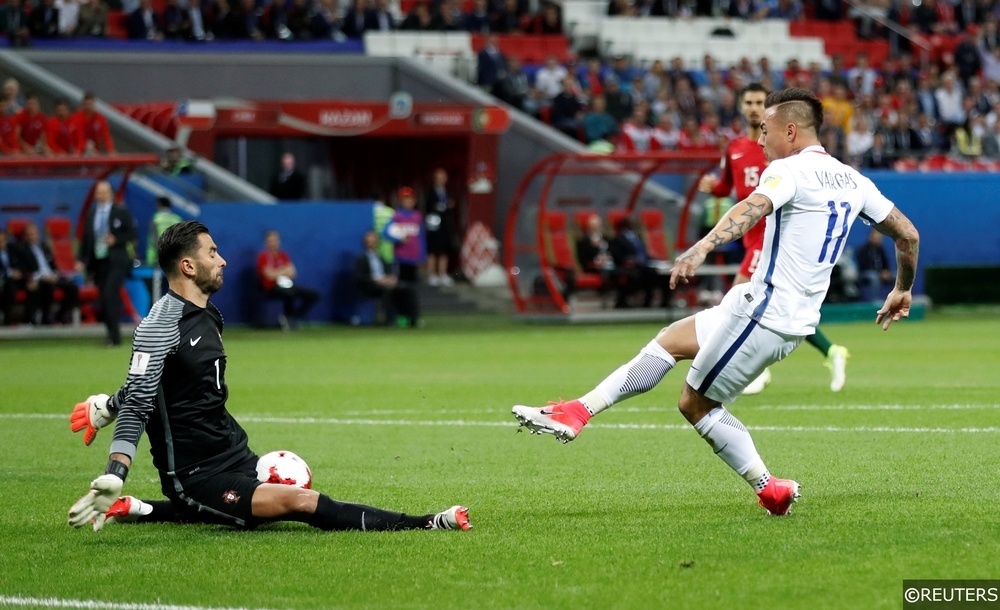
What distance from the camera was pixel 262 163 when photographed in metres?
31.6

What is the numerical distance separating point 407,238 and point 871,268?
869 centimetres

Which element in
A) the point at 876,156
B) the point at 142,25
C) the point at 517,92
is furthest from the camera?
the point at 517,92

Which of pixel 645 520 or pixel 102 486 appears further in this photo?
pixel 645 520

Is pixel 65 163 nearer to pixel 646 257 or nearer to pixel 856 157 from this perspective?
pixel 646 257

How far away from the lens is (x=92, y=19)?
98.3 feet

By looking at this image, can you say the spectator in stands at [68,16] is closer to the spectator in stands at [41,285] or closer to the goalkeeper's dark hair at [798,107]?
the spectator in stands at [41,285]

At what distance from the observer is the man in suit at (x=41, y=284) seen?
22.6 m

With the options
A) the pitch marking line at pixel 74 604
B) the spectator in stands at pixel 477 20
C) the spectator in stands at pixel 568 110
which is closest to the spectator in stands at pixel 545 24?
the spectator in stands at pixel 477 20

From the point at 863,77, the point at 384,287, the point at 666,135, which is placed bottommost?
the point at 384,287

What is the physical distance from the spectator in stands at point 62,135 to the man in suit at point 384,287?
522 centimetres

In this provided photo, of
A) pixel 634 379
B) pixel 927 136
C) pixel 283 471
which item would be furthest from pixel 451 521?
pixel 927 136

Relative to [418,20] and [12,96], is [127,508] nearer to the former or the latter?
[12,96]

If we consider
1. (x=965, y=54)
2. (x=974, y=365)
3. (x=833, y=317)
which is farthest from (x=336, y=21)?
(x=974, y=365)

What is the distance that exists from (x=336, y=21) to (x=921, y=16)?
16.4m
